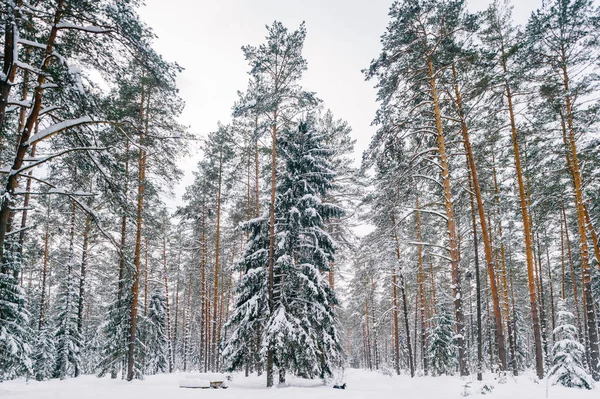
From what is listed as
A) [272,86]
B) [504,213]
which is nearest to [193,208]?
[272,86]

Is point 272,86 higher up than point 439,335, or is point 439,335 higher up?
point 272,86

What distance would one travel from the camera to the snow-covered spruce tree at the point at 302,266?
1164cm

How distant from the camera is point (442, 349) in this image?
25.0 metres

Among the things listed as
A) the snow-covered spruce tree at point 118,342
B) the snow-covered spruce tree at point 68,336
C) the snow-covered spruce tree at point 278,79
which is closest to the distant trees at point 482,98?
the snow-covered spruce tree at point 278,79

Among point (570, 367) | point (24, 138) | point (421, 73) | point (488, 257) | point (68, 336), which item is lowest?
point (68, 336)

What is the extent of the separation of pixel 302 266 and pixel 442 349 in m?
18.5

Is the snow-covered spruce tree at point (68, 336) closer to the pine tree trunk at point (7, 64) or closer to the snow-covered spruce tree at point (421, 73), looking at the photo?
the pine tree trunk at point (7, 64)

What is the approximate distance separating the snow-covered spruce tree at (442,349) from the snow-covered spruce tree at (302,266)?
15.8 metres

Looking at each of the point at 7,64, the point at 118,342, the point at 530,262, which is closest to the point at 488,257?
the point at 530,262

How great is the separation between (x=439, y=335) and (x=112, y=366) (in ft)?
72.7

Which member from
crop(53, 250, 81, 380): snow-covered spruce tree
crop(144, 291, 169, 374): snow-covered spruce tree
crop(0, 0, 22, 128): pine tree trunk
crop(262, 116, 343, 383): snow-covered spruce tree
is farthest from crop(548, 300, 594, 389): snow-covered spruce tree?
crop(144, 291, 169, 374): snow-covered spruce tree

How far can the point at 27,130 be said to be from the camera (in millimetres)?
6098

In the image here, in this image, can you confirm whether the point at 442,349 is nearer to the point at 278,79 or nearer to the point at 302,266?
the point at 302,266

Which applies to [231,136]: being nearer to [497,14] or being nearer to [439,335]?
[497,14]
